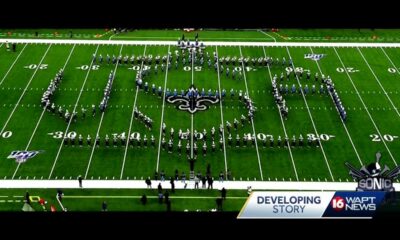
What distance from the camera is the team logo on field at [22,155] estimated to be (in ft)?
102

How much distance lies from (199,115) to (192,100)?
1.72 meters

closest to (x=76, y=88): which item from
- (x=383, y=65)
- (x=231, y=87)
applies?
(x=231, y=87)

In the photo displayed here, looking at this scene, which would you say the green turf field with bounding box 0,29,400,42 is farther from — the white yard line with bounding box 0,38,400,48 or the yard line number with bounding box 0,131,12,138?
the yard line number with bounding box 0,131,12,138

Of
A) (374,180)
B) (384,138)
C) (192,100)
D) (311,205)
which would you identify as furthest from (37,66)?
(374,180)

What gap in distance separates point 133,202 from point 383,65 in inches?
799

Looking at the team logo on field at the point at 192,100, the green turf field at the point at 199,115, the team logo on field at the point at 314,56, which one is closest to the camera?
the green turf field at the point at 199,115

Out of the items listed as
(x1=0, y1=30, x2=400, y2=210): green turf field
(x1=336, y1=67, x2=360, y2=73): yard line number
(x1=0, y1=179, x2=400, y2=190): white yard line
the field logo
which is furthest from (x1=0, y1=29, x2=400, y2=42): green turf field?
the field logo

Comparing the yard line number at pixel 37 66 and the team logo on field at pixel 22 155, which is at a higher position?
the yard line number at pixel 37 66

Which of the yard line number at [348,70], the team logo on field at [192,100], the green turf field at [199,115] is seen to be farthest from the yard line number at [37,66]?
the yard line number at [348,70]

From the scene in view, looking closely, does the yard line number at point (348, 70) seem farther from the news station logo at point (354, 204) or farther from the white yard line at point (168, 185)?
the news station logo at point (354, 204)

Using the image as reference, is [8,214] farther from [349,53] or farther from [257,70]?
[349,53]

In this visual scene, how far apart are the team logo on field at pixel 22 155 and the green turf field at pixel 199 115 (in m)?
0.23

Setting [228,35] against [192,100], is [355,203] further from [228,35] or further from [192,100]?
[228,35]

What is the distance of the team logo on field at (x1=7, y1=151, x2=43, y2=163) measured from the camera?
3103 cm
